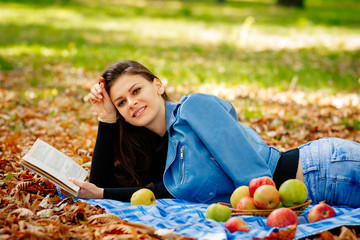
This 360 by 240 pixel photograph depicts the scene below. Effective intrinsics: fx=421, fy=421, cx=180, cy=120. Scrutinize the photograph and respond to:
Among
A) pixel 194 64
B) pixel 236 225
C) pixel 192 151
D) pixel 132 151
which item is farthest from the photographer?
pixel 194 64

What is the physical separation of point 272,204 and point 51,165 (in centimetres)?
178

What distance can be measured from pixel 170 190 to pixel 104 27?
14.4 m

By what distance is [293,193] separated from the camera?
2.98 metres

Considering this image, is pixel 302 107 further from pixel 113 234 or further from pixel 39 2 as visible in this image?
pixel 39 2

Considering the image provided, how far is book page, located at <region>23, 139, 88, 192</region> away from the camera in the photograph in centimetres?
326

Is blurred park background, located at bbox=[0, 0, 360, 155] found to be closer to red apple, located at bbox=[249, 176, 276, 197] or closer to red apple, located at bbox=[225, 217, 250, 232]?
red apple, located at bbox=[249, 176, 276, 197]

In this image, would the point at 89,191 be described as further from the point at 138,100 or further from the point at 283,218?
the point at 283,218

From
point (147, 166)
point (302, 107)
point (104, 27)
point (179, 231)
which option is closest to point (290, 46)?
point (302, 107)

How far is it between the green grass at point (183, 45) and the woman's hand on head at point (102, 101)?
4752 mm

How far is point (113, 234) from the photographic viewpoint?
2900 millimetres

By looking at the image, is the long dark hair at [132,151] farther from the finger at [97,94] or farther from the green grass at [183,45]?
the green grass at [183,45]

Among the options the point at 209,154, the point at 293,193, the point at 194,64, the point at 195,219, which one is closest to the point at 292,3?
the point at 194,64

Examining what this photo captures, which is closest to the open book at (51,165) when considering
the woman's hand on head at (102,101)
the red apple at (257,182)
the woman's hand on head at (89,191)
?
the woman's hand on head at (89,191)

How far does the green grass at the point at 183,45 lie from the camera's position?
9242 millimetres
